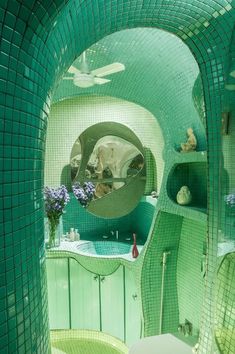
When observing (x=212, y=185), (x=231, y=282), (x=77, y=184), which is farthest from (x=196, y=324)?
(x=77, y=184)

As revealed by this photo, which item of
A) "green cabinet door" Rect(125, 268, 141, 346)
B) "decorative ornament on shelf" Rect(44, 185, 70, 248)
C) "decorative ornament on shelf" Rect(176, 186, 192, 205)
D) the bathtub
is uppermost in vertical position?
"decorative ornament on shelf" Rect(176, 186, 192, 205)

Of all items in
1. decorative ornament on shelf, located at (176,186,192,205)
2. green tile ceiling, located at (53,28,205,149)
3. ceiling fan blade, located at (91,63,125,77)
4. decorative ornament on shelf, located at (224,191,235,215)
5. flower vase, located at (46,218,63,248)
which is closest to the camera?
decorative ornament on shelf, located at (224,191,235,215)

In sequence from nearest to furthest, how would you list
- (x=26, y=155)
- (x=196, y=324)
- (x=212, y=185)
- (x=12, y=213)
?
1. (x=12, y=213)
2. (x=26, y=155)
3. (x=212, y=185)
4. (x=196, y=324)

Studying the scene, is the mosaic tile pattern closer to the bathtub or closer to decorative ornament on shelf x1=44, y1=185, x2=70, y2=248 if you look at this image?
decorative ornament on shelf x1=44, y1=185, x2=70, y2=248

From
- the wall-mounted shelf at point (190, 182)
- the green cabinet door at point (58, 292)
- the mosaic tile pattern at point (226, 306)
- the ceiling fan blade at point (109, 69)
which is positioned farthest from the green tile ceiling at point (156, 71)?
the green cabinet door at point (58, 292)

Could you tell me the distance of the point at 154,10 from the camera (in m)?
2.06

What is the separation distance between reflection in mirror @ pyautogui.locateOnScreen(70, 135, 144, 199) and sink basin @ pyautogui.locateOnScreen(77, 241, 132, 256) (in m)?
0.76

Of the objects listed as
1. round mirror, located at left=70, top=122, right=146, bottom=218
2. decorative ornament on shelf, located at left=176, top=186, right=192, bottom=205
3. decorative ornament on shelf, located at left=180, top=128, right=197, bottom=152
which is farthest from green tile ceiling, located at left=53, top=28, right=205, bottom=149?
round mirror, located at left=70, top=122, right=146, bottom=218

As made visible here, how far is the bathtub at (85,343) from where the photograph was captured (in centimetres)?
484

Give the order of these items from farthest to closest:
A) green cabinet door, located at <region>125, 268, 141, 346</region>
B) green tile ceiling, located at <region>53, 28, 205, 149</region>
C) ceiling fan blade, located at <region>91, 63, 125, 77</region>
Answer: green cabinet door, located at <region>125, 268, 141, 346</region>
ceiling fan blade, located at <region>91, 63, 125, 77</region>
green tile ceiling, located at <region>53, 28, 205, 149</region>

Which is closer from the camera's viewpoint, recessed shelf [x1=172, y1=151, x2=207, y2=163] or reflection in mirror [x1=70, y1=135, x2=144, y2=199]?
recessed shelf [x1=172, y1=151, x2=207, y2=163]

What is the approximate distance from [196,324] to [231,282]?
6.39 feet

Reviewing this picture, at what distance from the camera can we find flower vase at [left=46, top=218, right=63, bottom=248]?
4.54m

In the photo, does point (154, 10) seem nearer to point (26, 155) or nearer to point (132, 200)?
point (26, 155)
